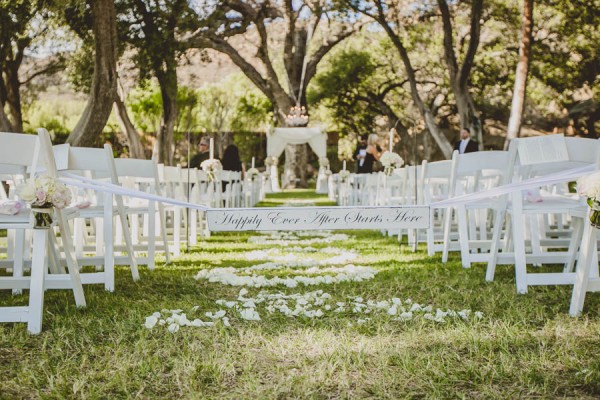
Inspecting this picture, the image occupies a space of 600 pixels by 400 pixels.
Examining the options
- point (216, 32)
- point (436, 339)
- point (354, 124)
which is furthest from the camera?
point (354, 124)

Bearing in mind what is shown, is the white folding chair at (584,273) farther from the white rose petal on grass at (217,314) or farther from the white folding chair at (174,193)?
the white folding chair at (174,193)

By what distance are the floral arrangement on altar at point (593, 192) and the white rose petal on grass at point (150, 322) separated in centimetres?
244

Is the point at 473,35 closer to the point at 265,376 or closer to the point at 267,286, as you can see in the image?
the point at 267,286

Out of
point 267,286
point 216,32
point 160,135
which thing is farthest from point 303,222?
point 216,32

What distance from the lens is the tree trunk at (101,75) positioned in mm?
10547

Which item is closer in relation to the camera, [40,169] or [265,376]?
[265,376]

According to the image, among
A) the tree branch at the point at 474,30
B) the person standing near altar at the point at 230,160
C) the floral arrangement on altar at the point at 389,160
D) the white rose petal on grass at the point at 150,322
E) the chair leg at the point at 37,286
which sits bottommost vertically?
the white rose petal on grass at the point at 150,322

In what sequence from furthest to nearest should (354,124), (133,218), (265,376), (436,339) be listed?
(354,124)
(133,218)
(436,339)
(265,376)

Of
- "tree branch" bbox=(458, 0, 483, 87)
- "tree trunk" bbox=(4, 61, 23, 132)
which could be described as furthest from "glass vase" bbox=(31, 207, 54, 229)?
"tree branch" bbox=(458, 0, 483, 87)

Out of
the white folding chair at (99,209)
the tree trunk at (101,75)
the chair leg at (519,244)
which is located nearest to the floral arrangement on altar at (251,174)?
the tree trunk at (101,75)

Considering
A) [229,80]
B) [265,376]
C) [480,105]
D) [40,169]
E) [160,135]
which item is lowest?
[265,376]

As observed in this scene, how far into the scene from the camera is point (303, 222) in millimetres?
4492

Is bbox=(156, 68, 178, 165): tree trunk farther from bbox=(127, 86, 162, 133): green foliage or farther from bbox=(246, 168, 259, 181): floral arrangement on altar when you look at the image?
bbox=(127, 86, 162, 133): green foliage

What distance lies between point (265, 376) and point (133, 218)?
15.9ft
